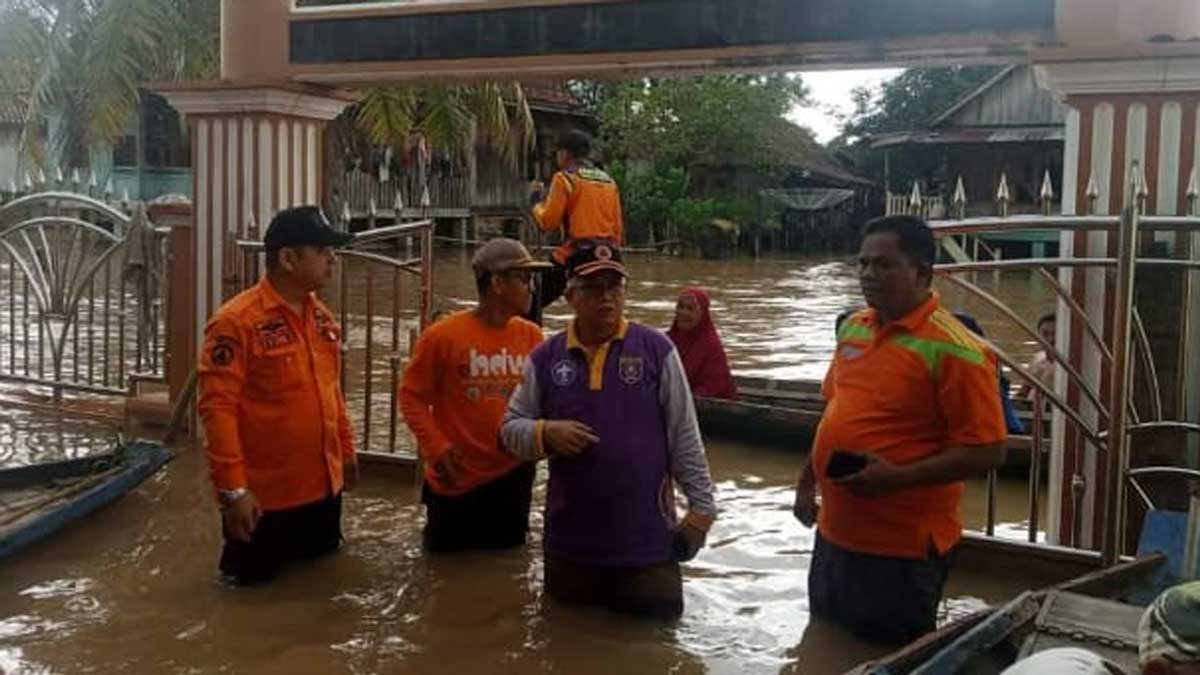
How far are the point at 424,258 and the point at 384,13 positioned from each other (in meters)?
1.74

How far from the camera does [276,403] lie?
5.48m

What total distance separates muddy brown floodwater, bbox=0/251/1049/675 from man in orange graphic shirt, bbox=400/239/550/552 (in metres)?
0.49

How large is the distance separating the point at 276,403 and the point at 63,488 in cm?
182

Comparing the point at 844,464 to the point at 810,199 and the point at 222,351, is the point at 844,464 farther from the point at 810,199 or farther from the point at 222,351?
the point at 810,199

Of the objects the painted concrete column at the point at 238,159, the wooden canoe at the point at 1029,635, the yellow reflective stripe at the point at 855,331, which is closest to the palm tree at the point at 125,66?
the painted concrete column at the point at 238,159

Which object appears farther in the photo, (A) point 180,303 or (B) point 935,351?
(A) point 180,303

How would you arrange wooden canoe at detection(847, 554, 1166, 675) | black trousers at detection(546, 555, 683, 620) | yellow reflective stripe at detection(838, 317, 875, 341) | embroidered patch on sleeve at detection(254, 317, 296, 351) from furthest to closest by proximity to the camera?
1. embroidered patch on sleeve at detection(254, 317, 296, 351)
2. black trousers at detection(546, 555, 683, 620)
3. yellow reflective stripe at detection(838, 317, 875, 341)
4. wooden canoe at detection(847, 554, 1166, 675)

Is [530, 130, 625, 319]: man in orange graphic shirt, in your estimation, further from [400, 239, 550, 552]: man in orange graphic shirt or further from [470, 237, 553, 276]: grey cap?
[470, 237, 553, 276]: grey cap

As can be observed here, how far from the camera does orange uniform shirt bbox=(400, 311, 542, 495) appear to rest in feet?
18.8

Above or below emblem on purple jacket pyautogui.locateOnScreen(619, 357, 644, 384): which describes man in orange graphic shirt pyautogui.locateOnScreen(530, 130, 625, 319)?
above

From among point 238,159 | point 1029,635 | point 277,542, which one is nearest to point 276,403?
point 277,542

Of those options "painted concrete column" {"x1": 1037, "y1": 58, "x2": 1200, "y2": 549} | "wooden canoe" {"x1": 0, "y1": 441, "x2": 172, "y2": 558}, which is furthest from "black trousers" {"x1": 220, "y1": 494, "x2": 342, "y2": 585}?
"painted concrete column" {"x1": 1037, "y1": 58, "x2": 1200, "y2": 549}

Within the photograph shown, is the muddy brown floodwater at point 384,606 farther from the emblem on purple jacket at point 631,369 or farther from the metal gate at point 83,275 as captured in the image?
the metal gate at point 83,275

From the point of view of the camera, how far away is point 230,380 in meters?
5.28
